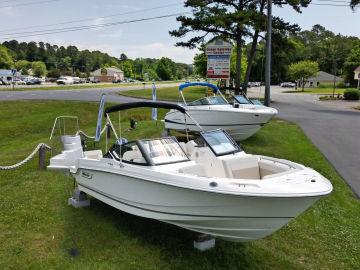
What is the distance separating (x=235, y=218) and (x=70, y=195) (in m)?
4.39

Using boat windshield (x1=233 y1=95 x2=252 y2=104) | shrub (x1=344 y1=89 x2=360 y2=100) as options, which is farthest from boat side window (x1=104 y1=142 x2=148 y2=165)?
shrub (x1=344 y1=89 x2=360 y2=100)

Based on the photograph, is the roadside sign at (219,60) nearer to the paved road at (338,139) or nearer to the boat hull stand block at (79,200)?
the paved road at (338,139)

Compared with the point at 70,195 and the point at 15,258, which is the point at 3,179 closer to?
the point at 70,195

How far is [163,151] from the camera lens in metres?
6.73

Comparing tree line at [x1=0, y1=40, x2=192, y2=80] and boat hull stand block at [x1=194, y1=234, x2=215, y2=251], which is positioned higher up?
tree line at [x1=0, y1=40, x2=192, y2=80]

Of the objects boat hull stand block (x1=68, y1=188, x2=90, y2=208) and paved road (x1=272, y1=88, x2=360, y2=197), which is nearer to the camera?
boat hull stand block (x1=68, y1=188, x2=90, y2=208)

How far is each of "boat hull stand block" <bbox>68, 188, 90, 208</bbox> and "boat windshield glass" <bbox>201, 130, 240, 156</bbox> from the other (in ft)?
9.01

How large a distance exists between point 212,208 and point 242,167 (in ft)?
5.23

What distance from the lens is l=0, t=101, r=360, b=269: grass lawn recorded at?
6.11m

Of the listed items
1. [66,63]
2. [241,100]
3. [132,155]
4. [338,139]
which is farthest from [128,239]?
[66,63]

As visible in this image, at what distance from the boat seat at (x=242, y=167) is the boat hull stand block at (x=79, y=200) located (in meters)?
3.04

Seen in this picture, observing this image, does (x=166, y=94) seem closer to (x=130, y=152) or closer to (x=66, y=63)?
(x=130, y=152)

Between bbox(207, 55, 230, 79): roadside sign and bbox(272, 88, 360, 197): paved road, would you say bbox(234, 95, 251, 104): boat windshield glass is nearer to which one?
bbox(272, 88, 360, 197): paved road

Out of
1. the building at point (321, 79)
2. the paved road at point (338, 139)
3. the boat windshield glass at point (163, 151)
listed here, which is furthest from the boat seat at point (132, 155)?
the building at point (321, 79)
